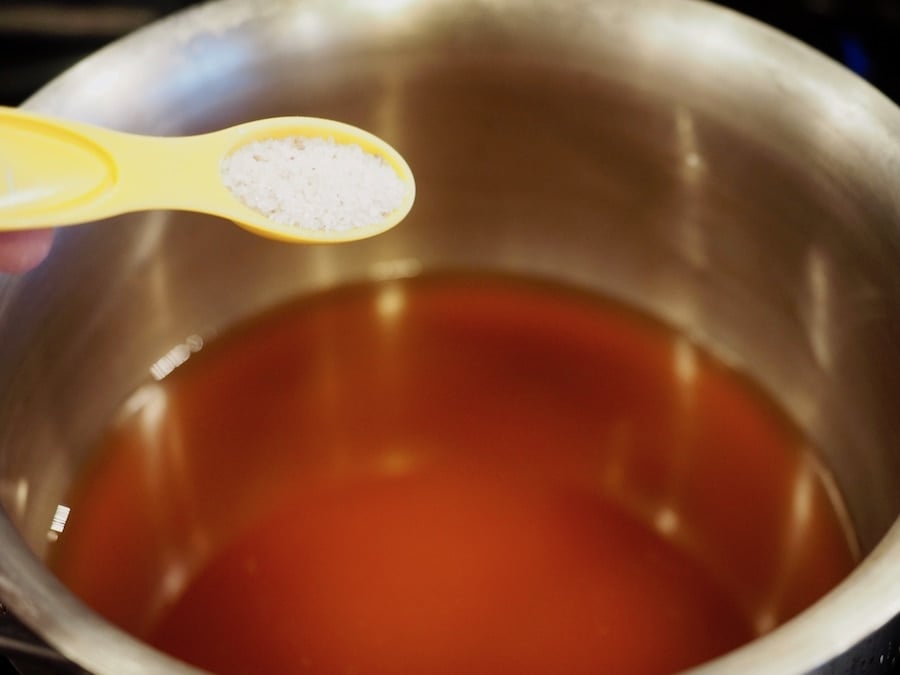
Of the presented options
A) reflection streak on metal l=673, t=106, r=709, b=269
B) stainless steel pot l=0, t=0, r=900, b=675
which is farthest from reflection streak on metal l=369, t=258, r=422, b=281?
reflection streak on metal l=673, t=106, r=709, b=269

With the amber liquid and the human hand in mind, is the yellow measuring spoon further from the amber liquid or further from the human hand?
the amber liquid

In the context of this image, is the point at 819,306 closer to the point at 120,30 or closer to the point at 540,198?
the point at 540,198

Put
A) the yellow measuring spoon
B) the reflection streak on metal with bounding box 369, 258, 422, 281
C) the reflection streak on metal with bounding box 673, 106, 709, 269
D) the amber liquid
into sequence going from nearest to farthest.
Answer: the yellow measuring spoon
the amber liquid
the reflection streak on metal with bounding box 673, 106, 709, 269
the reflection streak on metal with bounding box 369, 258, 422, 281

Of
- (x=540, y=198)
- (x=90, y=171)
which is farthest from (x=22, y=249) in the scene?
(x=540, y=198)

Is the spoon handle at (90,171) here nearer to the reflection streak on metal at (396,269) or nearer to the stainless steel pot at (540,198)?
the stainless steel pot at (540,198)

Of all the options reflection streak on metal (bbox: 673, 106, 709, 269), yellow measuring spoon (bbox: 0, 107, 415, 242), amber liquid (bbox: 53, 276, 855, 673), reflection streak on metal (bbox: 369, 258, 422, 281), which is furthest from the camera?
reflection streak on metal (bbox: 369, 258, 422, 281)

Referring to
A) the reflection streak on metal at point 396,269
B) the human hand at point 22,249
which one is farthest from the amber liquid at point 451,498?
the human hand at point 22,249
